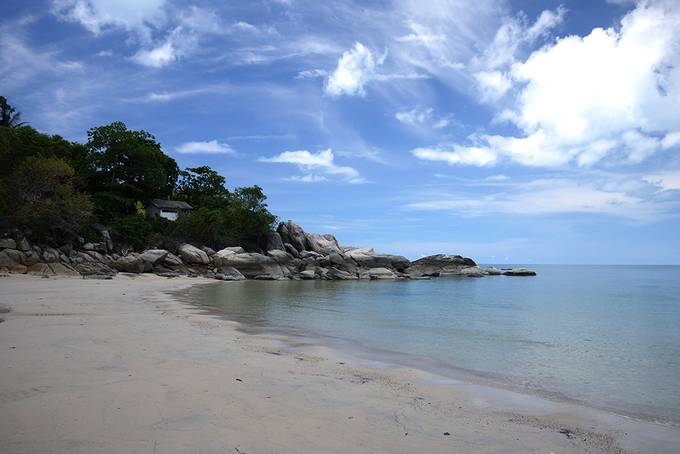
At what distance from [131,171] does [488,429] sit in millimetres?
56352

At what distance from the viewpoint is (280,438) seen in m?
4.39

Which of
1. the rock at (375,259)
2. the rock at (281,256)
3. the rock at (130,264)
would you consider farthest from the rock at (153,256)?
the rock at (375,259)

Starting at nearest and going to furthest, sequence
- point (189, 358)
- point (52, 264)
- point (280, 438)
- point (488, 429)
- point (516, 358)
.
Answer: point (280, 438), point (488, 429), point (189, 358), point (516, 358), point (52, 264)

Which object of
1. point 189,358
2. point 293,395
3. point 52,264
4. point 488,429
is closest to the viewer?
point 488,429

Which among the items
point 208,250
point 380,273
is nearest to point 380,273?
point 380,273

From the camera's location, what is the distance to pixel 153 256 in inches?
1604

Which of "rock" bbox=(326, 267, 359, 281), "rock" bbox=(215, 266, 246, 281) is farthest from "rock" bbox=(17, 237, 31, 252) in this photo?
"rock" bbox=(326, 267, 359, 281)

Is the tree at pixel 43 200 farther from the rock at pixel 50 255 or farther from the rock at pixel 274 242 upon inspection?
the rock at pixel 274 242

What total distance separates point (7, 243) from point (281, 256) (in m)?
27.2

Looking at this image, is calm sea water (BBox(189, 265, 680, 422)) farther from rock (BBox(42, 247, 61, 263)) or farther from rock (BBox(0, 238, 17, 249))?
rock (BBox(0, 238, 17, 249))

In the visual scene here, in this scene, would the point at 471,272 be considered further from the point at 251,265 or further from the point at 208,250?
the point at 208,250

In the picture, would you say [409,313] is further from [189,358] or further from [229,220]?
[229,220]

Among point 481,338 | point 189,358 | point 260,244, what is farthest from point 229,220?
point 189,358

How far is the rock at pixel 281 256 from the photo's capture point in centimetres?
5256
